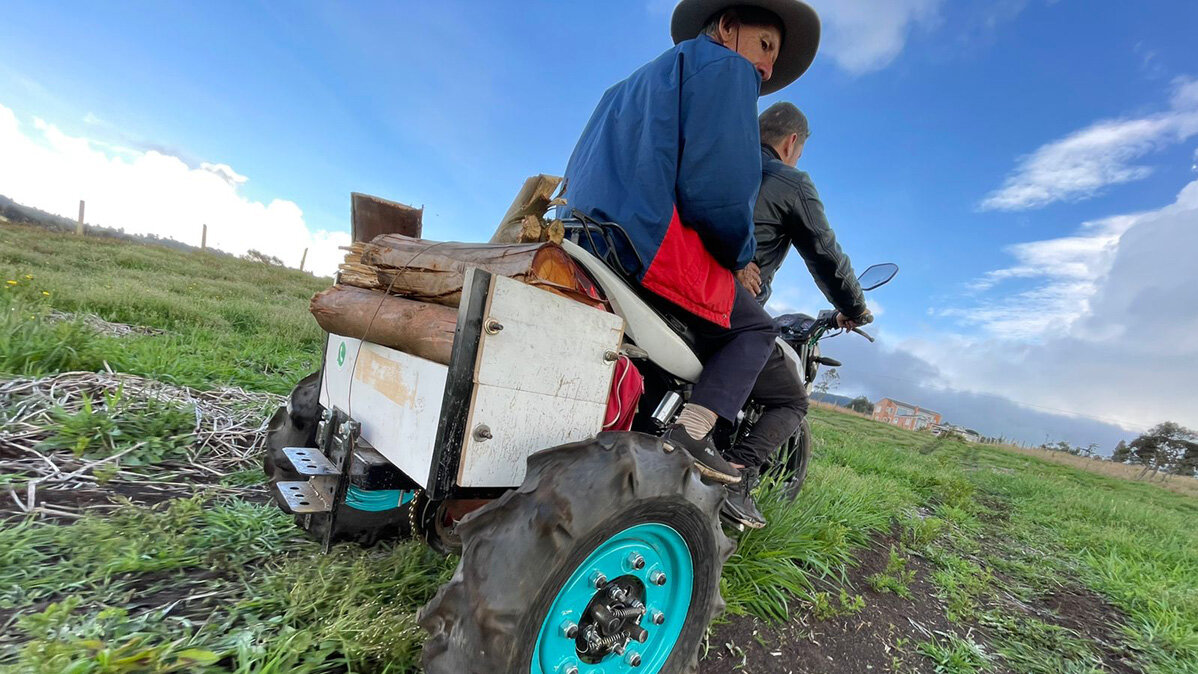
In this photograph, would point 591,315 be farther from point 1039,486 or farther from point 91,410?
point 1039,486

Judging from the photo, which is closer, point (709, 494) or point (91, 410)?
point (709, 494)

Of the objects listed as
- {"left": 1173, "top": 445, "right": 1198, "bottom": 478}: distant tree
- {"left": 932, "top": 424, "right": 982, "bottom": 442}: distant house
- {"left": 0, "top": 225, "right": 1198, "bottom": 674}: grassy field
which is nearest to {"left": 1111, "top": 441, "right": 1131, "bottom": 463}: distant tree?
{"left": 1173, "top": 445, "right": 1198, "bottom": 478}: distant tree

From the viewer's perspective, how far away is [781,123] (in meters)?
2.76

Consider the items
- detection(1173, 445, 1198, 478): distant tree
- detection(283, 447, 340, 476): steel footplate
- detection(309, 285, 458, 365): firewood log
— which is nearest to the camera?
detection(309, 285, 458, 365): firewood log

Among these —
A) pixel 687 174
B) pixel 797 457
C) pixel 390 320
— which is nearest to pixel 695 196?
pixel 687 174

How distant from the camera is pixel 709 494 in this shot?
1.66m

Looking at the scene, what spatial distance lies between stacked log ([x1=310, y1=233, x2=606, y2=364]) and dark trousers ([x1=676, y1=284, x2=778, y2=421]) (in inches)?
25.0

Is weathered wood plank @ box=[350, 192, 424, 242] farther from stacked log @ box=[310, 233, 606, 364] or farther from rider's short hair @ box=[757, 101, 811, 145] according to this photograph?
rider's short hair @ box=[757, 101, 811, 145]

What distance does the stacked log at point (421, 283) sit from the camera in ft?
4.65

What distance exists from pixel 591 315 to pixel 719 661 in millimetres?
1494

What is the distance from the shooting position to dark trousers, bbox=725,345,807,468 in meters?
2.67

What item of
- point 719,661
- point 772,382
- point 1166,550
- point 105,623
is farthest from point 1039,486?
point 105,623

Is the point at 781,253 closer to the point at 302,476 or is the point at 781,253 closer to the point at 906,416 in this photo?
the point at 302,476

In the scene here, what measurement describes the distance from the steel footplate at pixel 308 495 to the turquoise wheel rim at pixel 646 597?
3.02ft
